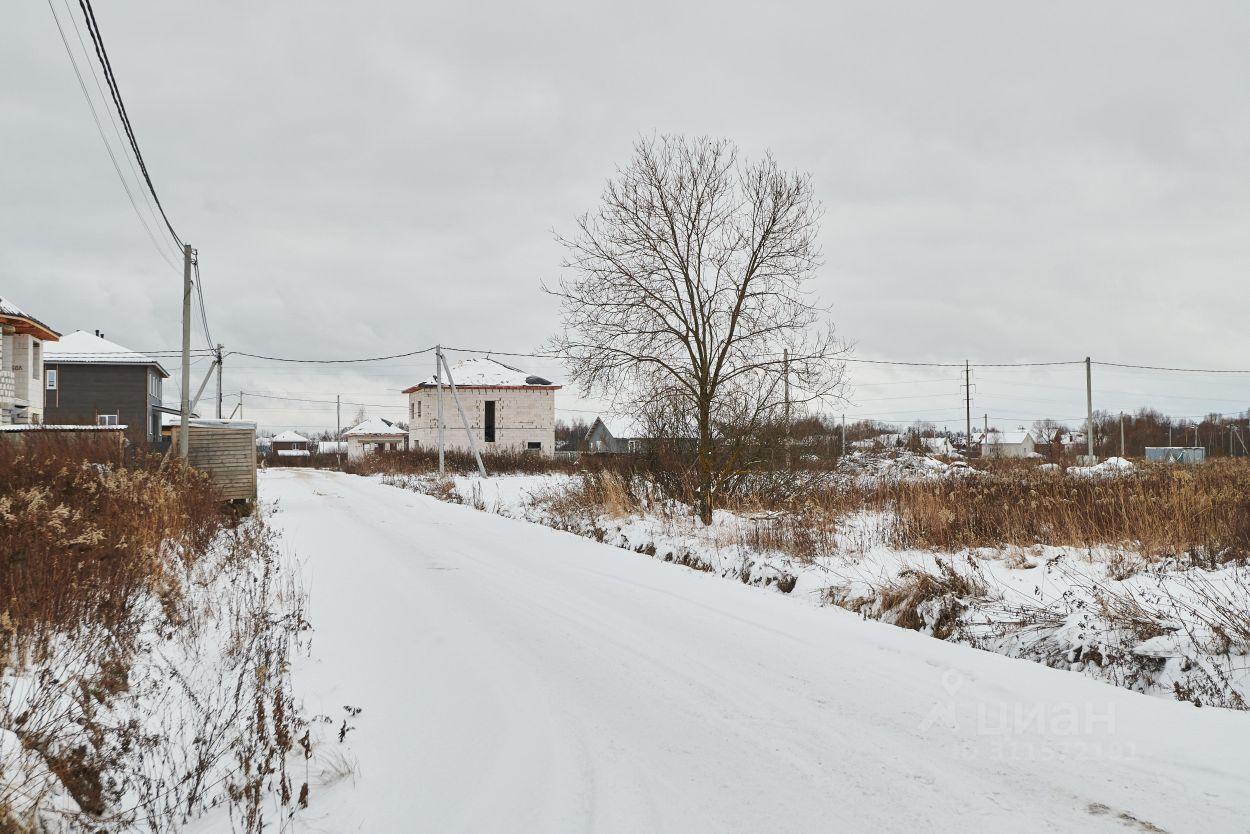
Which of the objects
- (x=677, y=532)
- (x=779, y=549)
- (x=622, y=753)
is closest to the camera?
(x=622, y=753)

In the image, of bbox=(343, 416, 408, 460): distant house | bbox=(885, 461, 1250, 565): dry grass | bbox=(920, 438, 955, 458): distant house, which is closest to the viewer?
bbox=(885, 461, 1250, 565): dry grass

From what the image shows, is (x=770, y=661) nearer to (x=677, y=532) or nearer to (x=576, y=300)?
(x=677, y=532)

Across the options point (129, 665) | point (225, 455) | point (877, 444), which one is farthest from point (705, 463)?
point (877, 444)

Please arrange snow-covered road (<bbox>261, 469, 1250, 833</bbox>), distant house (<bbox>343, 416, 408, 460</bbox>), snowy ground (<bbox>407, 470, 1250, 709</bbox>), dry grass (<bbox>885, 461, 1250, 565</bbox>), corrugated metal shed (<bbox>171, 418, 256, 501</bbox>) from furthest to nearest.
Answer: distant house (<bbox>343, 416, 408, 460</bbox>) → corrugated metal shed (<bbox>171, 418, 256, 501</bbox>) → dry grass (<bbox>885, 461, 1250, 565</bbox>) → snowy ground (<bbox>407, 470, 1250, 709</bbox>) → snow-covered road (<bbox>261, 469, 1250, 833</bbox>)

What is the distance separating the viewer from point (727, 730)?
4.23 meters

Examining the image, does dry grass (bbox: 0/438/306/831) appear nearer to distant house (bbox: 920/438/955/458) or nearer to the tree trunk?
the tree trunk

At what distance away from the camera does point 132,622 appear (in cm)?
587

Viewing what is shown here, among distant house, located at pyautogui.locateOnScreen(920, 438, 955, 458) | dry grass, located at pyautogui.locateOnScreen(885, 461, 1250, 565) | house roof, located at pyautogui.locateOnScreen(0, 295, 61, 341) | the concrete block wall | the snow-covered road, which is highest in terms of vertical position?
house roof, located at pyautogui.locateOnScreen(0, 295, 61, 341)

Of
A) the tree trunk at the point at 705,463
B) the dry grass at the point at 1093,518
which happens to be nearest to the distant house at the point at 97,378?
the tree trunk at the point at 705,463

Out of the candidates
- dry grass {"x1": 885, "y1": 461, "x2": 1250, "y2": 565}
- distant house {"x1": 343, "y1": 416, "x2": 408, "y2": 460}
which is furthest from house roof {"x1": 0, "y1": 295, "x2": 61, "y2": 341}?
distant house {"x1": 343, "y1": 416, "x2": 408, "y2": 460}

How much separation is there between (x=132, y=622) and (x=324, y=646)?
147cm

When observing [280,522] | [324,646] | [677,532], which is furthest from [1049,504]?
[280,522]

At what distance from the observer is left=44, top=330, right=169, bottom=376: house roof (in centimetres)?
4444

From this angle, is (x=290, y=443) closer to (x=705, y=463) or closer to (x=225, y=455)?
(x=225, y=455)
